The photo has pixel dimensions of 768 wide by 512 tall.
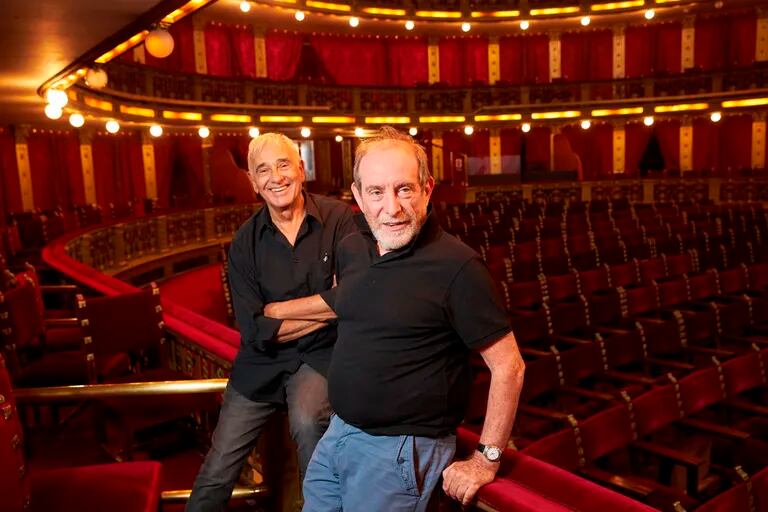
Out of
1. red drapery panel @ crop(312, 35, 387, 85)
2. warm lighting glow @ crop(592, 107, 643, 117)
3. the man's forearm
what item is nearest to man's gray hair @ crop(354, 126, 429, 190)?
the man's forearm

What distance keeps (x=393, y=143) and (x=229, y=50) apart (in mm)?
20872

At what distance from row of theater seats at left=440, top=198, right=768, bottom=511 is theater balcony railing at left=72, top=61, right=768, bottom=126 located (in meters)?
8.08

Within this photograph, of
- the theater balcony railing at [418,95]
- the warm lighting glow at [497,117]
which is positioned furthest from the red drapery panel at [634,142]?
the warm lighting glow at [497,117]

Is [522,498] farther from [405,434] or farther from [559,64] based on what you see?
[559,64]

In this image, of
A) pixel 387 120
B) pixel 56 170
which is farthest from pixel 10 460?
pixel 387 120

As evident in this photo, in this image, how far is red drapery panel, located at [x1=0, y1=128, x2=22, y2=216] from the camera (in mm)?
13812

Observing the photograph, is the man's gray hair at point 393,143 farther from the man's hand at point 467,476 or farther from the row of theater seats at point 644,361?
the row of theater seats at point 644,361

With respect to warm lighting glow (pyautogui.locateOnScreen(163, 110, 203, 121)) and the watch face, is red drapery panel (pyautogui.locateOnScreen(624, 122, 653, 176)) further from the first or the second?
the watch face

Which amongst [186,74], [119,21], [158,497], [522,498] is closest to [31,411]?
[119,21]

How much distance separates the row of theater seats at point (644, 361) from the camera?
10.9 feet

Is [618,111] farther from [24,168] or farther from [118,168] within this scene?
[24,168]

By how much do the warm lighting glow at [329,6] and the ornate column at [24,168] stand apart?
8.85 m

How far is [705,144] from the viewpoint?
22.6m

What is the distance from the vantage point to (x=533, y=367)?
4.18 metres
